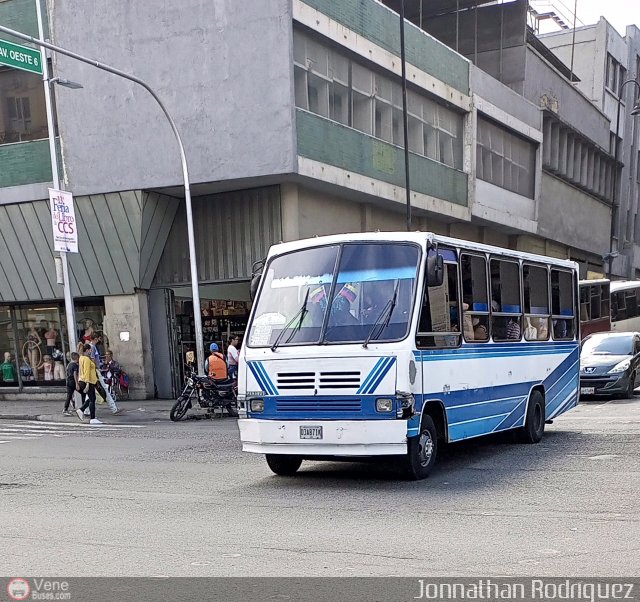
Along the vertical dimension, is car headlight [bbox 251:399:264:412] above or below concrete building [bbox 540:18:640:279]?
below

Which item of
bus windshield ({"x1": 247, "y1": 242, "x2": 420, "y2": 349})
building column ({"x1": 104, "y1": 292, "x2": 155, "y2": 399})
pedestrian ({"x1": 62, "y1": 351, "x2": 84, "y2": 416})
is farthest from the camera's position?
building column ({"x1": 104, "y1": 292, "x2": 155, "y2": 399})

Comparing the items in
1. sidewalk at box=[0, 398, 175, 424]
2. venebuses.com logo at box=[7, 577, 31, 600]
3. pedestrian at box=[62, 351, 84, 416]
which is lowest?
sidewalk at box=[0, 398, 175, 424]

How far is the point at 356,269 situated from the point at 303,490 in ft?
8.57

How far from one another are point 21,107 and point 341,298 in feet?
64.2

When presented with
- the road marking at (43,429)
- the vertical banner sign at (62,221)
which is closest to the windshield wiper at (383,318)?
the road marking at (43,429)

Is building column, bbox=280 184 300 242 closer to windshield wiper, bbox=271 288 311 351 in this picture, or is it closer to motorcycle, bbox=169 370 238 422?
motorcycle, bbox=169 370 238 422

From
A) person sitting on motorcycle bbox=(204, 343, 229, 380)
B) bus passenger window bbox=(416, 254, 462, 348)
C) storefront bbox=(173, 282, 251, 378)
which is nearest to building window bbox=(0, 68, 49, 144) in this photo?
storefront bbox=(173, 282, 251, 378)

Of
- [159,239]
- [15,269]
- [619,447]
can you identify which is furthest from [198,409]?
[619,447]

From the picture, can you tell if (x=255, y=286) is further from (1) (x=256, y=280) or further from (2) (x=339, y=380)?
(2) (x=339, y=380)

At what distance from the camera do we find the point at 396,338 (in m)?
9.80

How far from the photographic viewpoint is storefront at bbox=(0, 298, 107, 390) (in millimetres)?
28109

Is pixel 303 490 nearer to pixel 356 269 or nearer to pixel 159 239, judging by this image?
pixel 356 269

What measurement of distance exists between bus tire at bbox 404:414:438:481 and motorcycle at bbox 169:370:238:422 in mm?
10513

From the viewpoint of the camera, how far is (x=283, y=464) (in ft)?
35.8
